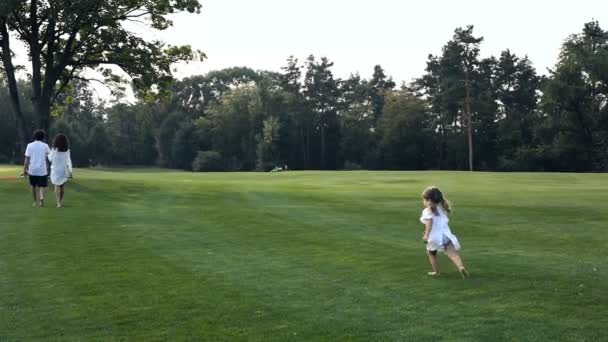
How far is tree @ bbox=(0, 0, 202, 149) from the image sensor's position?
30297 mm

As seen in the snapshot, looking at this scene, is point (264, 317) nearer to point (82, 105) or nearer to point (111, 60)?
point (111, 60)

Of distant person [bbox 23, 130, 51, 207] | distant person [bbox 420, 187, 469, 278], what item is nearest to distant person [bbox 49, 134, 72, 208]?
distant person [bbox 23, 130, 51, 207]

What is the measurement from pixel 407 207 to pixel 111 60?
64.3 ft

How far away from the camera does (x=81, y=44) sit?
3281 centimetres

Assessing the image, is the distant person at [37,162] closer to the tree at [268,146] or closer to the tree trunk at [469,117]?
the tree trunk at [469,117]

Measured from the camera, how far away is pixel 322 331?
→ 6.93m

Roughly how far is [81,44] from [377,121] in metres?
79.1

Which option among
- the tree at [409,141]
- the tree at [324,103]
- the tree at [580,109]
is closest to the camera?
the tree at [580,109]

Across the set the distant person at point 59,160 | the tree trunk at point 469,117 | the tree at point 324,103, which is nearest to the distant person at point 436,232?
the distant person at point 59,160

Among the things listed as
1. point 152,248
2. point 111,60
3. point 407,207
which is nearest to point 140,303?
point 152,248

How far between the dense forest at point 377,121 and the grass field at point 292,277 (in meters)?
68.5

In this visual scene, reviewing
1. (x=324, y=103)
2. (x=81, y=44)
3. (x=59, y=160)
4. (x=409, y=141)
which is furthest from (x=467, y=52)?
(x=59, y=160)

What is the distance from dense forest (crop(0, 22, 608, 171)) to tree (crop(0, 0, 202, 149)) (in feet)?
157

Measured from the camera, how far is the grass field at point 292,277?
278 inches
